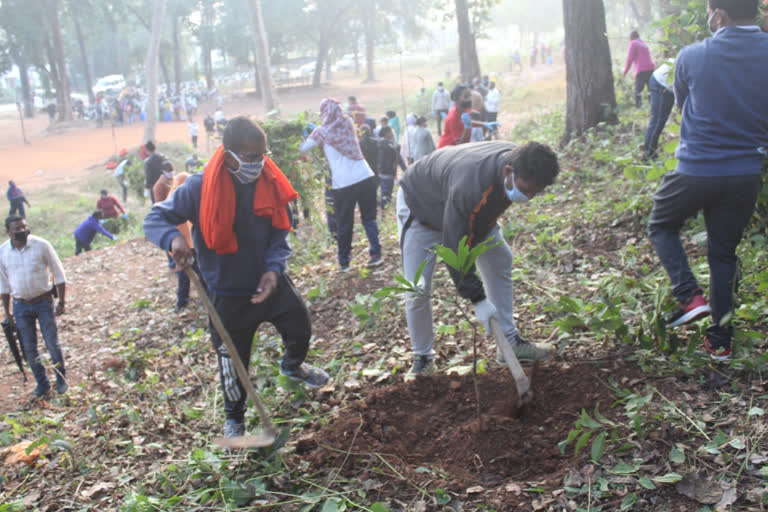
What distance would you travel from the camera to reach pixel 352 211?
6.68 meters

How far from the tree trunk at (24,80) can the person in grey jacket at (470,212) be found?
152 feet

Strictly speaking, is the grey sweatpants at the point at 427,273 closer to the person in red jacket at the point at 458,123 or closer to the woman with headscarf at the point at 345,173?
the woman with headscarf at the point at 345,173

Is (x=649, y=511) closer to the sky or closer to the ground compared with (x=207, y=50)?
closer to the ground

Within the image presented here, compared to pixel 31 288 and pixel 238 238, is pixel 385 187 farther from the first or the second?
pixel 238 238

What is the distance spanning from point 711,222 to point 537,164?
2.95 ft

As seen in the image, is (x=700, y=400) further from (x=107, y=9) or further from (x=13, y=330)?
(x=107, y=9)

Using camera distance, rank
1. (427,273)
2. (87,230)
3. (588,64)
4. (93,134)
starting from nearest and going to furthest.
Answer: (427,273) → (588,64) → (87,230) → (93,134)

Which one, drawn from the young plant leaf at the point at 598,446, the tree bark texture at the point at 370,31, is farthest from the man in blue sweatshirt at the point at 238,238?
the tree bark texture at the point at 370,31

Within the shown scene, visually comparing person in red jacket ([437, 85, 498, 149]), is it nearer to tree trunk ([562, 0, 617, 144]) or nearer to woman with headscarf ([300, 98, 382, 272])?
woman with headscarf ([300, 98, 382, 272])

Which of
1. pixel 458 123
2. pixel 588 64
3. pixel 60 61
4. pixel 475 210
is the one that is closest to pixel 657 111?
pixel 458 123

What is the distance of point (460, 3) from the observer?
67.7ft

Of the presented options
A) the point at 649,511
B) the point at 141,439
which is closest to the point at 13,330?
the point at 141,439

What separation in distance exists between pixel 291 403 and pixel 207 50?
45392mm

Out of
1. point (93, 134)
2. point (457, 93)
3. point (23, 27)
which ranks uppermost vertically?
point (23, 27)
